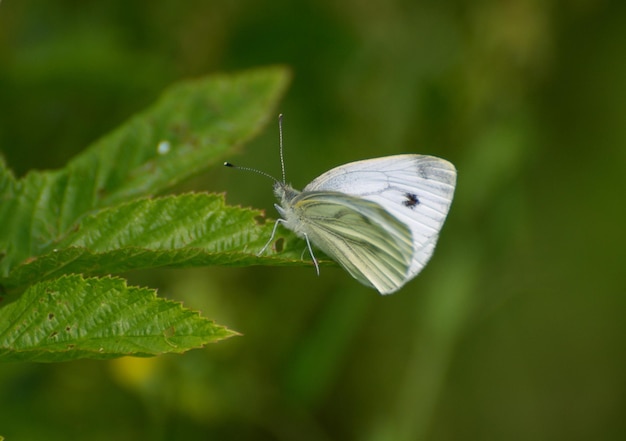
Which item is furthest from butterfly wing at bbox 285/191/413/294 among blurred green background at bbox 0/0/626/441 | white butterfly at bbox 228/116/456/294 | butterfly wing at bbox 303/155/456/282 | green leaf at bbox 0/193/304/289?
blurred green background at bbox 0/0/626/441

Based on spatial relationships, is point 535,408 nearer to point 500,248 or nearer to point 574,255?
point 574,255

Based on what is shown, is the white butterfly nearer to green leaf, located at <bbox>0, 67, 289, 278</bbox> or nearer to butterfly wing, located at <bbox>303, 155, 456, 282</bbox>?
butterfly wing, located at <bbox>303, 155, 456, 282</bbox>

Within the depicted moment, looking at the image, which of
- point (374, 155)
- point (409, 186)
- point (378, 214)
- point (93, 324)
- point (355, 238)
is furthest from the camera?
point (374, 155)

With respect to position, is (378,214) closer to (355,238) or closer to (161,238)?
(355,238)

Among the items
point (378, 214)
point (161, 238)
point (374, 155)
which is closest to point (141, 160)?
point (161, 238)

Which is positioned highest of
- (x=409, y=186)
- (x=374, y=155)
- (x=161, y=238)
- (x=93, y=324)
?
(x=374, y=155)

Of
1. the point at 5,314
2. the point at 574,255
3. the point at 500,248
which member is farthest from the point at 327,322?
the point at 574,255

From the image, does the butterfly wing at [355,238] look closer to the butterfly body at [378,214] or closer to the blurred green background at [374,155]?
the butterfly body at [378,214]
